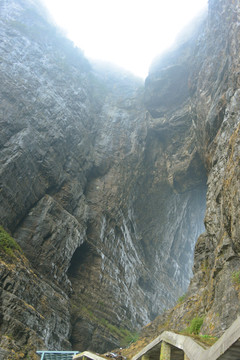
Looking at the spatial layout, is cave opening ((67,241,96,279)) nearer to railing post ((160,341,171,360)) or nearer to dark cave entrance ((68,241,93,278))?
dark cave entrance ((68,241,93,278))

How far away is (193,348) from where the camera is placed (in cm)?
302

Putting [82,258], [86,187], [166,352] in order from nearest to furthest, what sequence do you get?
[166,352], [82,258], [86,187]

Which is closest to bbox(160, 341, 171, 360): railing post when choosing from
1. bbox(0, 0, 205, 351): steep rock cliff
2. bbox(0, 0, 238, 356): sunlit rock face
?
bbox(0, 0, 238, 356): sunlit rock face

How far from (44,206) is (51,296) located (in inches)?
228

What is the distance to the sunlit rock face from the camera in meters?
15.9

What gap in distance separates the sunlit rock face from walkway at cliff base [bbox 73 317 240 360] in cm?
464

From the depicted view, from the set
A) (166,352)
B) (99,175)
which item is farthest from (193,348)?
(99,175)

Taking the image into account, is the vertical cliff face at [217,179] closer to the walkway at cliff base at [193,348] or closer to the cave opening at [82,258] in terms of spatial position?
the walkway at cliff base at [193,348]

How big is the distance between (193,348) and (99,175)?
2317 cm

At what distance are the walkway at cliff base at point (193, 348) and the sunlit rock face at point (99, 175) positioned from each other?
15.2ft

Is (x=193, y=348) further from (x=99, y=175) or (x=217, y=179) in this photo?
(x=99, y=175)

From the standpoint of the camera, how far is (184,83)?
28.4 m

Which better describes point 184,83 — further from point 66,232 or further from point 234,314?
point 234,314

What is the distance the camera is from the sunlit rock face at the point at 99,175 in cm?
1595
